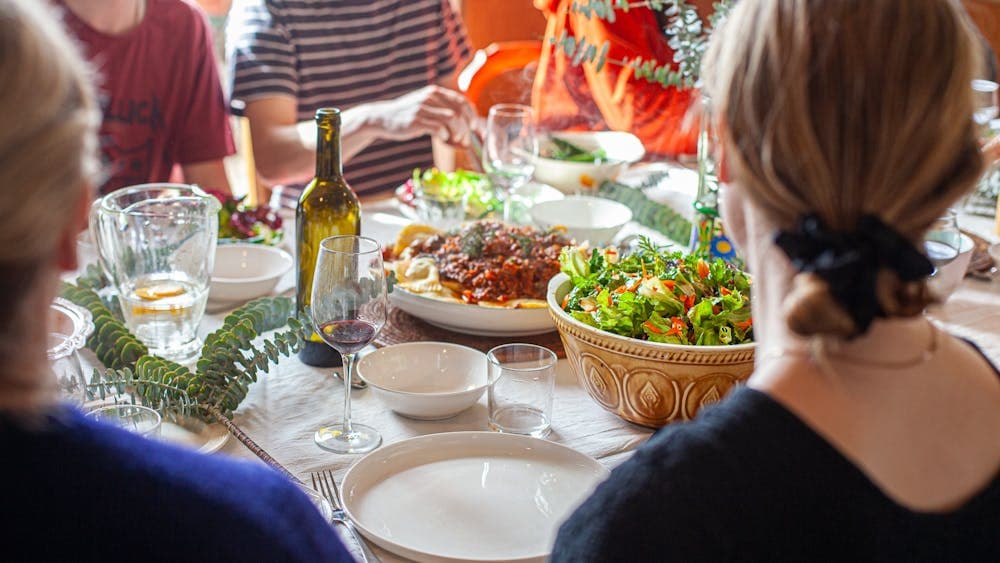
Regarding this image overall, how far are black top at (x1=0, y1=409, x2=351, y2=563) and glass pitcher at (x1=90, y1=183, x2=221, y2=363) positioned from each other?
0.75 metres

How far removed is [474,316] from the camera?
1.42m

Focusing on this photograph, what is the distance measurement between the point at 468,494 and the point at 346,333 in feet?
0.81

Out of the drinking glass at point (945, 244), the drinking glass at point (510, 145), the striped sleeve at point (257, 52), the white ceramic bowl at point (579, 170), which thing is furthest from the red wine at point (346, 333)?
the striped sleeve at point (257, 52)

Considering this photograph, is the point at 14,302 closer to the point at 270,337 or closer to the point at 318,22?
the point at 270,337

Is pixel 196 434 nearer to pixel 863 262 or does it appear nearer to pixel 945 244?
pixel 863 262

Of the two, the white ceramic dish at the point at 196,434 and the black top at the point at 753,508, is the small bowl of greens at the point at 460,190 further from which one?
the black top at the point at 753,508

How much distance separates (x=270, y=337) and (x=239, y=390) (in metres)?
0.24

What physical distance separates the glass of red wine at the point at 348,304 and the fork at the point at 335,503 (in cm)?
7

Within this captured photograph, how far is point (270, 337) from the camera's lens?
4.66ft

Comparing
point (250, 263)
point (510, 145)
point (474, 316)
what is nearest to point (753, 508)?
point (474, 316)

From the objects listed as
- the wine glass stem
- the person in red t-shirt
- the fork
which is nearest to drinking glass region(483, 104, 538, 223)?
the person in red t-shirt

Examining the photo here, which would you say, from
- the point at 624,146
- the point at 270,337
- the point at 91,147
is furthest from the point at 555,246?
the point at 91,147

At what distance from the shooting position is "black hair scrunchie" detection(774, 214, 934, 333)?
0.66 metres

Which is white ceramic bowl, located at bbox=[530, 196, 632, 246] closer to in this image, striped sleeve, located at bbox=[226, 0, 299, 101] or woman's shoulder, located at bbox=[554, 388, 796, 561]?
striped sleeve, located at bbox=[226, 0, 299, 101]
